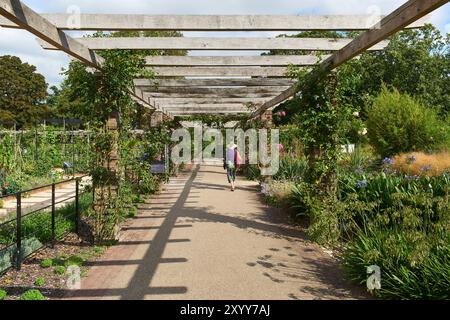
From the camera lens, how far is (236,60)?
754 centimetres

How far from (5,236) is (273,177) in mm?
8332

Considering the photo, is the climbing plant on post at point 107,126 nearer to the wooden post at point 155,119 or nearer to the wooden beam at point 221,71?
the wooden beam at point 221,71

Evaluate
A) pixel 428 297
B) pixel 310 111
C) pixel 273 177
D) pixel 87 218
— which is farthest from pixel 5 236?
pixel 273 177

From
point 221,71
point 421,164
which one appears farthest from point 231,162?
point 421,164

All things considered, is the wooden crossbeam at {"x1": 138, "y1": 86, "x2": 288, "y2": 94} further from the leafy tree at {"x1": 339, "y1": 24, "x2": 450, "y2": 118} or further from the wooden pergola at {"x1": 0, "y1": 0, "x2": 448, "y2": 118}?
the leafy tree at {"x1": 339, "y1": 24, "x2": 450, "y2": 118}

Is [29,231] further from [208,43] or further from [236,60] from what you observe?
[236,60]

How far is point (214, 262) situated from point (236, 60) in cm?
368

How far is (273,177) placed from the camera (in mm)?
13156

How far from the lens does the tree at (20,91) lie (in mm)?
47844

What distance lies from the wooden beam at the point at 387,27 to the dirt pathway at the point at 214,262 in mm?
2597

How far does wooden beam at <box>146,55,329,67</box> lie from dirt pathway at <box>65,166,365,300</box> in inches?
108

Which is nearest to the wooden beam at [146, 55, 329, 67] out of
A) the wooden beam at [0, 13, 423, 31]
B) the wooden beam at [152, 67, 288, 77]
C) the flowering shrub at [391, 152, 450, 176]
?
the wooden beam at [152, 67, 288, 77]

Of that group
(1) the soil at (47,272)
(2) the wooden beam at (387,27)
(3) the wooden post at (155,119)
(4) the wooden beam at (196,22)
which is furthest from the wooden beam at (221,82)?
(4) the wooden beam at (196,22)
